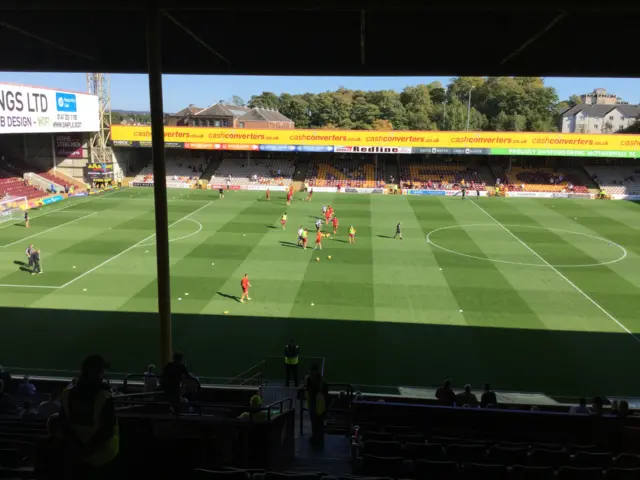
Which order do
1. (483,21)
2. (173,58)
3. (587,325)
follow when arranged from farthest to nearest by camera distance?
(587,325) → (173,58) → (483,21)

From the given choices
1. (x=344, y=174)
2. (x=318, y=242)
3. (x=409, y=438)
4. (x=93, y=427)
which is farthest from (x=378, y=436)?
(x=344, y=174)

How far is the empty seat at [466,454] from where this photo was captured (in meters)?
6.68

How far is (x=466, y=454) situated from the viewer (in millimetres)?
6707

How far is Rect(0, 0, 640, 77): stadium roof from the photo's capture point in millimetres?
9398

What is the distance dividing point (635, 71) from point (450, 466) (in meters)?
9.05

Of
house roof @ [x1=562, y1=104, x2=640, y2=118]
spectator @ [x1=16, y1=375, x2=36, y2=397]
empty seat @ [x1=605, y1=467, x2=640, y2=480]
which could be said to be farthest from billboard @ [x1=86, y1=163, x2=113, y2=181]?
house roof @ [x1=562, y1=104, x2=640, y2=118]

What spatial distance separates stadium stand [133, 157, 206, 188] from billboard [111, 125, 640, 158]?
3.28m

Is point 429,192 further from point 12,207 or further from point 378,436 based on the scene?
point 378,436

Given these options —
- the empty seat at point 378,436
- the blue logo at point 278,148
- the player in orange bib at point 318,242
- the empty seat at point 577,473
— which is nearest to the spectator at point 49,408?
the empty seat at point 378,436

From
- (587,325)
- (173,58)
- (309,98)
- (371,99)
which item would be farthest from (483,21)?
(309,98)

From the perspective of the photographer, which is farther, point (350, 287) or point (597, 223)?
point (597, 223)

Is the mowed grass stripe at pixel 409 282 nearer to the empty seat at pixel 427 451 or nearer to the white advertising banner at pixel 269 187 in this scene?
the empty seat at pixel 427 451

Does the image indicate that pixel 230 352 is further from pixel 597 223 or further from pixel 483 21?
pixel 597 223

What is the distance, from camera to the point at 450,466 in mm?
6035
